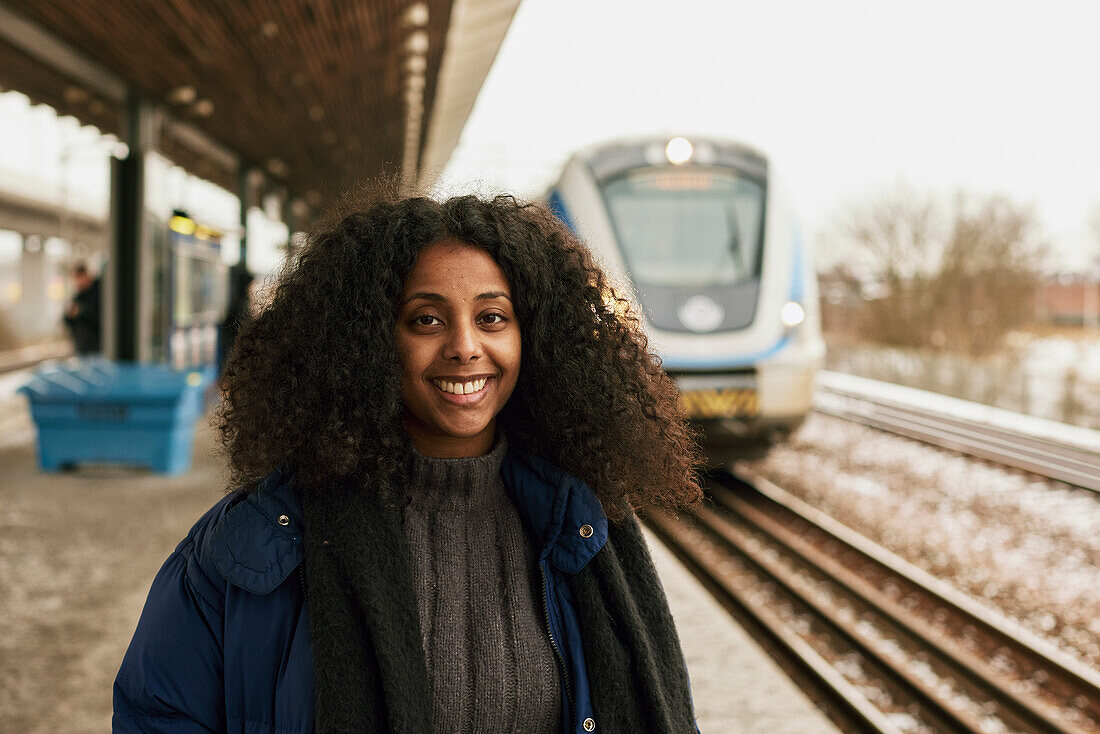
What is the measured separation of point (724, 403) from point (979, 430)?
6.88 metres

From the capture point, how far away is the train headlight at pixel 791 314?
26.7 ft

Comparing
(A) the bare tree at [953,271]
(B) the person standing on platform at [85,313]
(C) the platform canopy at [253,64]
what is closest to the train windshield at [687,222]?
(C) the platform canopy at [253,64]

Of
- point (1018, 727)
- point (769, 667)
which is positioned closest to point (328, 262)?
point (769, 667)

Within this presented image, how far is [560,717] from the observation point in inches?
63.1

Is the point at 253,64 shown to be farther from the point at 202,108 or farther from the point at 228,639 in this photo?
the point at 228,639

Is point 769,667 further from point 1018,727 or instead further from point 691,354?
point 691,354

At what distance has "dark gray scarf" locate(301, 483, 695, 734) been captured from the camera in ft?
4.68

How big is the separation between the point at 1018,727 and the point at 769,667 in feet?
4.59

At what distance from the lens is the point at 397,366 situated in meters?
1.73

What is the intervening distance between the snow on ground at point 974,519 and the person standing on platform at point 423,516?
4.70 m

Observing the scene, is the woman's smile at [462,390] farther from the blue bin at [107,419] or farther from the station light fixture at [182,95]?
the station light fixture at [182,95]

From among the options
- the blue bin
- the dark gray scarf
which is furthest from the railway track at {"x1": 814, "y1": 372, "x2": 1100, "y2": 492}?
the dark gray scarf

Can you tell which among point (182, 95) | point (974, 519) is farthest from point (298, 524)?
point (182, 95)

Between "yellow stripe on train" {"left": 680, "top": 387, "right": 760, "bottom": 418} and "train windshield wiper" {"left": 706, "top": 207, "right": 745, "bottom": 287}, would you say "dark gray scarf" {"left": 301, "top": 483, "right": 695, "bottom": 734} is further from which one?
"train windshield wiper" {"left": 706, "top": 207, "right": 745, "bottom": 287}
